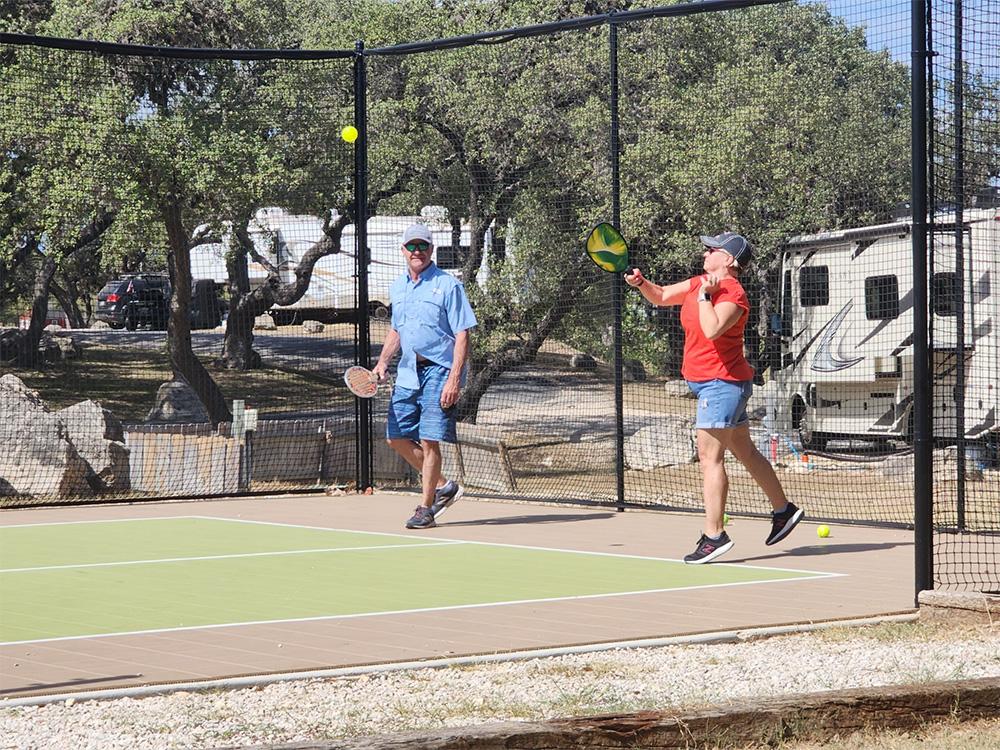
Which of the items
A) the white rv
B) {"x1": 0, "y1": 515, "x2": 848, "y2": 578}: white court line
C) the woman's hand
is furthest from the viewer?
the white rv

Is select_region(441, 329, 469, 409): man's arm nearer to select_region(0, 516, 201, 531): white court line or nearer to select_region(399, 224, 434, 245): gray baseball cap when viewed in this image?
select_region(399, 224, 434, 245): gray baseball cap

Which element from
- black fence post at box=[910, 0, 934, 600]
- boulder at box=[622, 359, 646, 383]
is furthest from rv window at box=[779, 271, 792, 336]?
black fence post at box=[910, 0, 934, 600]

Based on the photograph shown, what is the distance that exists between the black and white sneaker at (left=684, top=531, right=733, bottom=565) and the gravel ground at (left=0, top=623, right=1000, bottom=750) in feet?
6.74

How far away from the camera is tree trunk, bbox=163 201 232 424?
1478 centimetres

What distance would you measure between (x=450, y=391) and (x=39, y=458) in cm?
511

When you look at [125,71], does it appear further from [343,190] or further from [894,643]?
[894,643]

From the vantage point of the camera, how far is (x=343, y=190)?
13320mm

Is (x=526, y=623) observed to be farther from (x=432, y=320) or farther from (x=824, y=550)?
(x=432, y=320)

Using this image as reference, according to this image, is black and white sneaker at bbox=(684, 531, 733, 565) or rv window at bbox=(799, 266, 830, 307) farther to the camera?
rv window at bbox=(799, 266, 830, 307)

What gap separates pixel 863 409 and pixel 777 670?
12717mm

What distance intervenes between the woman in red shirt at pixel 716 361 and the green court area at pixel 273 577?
→ 43 cm

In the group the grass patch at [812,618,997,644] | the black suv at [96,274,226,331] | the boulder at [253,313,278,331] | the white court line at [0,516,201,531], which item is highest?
the black suv at [96,274,226,331]

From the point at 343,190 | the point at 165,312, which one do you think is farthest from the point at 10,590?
the point at 165,312

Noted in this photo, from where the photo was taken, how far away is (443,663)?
5.39m
